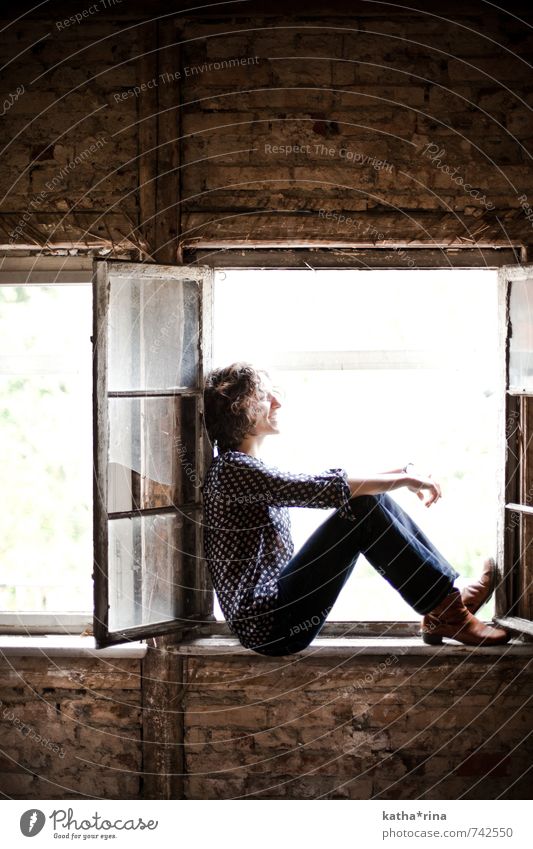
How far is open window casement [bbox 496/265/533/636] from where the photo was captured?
2533 millimetres

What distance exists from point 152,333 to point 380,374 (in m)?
0.86

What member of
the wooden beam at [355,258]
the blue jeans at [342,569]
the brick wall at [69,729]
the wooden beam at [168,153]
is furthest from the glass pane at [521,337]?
the brick wall at [69,729]

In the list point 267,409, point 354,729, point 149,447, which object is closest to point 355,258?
point 267,409

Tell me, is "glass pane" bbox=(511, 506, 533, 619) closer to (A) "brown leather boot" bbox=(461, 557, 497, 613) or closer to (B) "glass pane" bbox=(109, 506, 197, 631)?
(A) "brown leather boot" bbox=(461, 557, 497, 613)

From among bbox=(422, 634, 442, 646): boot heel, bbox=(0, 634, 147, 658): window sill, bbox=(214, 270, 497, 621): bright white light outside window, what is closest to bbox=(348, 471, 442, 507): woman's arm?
bbox=(214, 270, 497, 621): bright white light outside window

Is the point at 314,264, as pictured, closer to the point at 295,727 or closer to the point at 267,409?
the point at 267,409

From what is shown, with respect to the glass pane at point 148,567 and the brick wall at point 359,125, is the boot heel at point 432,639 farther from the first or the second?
the brick wall at point 359,125

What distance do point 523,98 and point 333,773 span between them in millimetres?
2438

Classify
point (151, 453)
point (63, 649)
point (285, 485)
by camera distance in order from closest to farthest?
point (285, 485) → point (151, 453) → point (63, 649)

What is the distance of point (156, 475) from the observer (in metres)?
2.51

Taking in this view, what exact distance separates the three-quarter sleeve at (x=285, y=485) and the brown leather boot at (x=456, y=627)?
546mm

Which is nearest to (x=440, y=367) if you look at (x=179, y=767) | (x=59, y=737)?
(x=179, y=767)

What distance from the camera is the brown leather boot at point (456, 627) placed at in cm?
249

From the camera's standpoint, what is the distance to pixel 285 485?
2.29 meters
